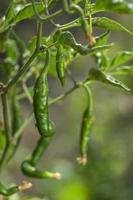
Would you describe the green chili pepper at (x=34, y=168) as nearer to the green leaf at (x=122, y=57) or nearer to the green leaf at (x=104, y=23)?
the green leaf at (x=122, y=57)

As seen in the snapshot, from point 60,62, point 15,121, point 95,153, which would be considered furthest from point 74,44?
point 95,153

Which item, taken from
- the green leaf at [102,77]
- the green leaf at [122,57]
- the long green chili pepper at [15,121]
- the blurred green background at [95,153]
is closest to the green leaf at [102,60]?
the green leaf at [122,57]

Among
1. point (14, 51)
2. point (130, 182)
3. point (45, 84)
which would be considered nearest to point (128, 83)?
point (130, 182)

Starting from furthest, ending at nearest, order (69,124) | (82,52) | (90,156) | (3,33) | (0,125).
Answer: (69,124) < (90,156) < (0,125) < (3,33) < (82,52)

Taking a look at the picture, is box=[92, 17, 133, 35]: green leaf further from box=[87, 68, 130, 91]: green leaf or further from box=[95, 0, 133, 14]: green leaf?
box=[87, 68, 130, 91]: green leaf

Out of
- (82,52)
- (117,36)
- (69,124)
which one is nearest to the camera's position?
(82,52)

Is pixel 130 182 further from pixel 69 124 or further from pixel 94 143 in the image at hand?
pixel 69 124

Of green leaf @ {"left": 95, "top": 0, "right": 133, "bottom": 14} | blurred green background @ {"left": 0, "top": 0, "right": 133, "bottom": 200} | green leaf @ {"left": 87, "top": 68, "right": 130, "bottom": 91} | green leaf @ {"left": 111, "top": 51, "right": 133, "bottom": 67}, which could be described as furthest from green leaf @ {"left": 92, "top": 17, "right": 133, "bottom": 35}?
blurred green background @ {"left": 0, "top": 0, "right": 133, "bottom": 200}
